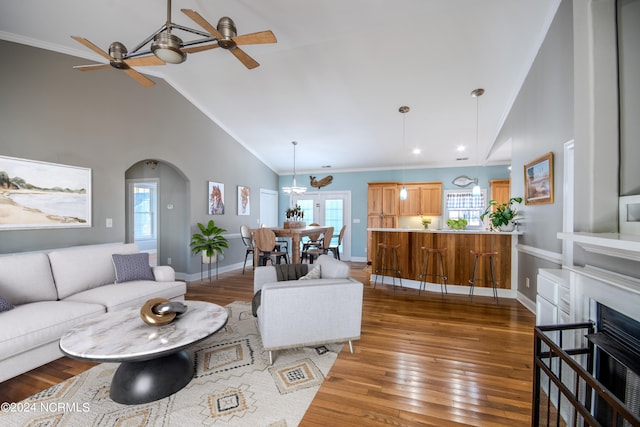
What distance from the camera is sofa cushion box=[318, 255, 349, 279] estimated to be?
2588 mm

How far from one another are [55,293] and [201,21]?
300 cm

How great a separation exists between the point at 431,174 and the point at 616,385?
21.6ft

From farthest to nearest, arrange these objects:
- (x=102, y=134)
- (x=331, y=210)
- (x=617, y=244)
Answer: (x=331, y=210) < (x=102, y=134) < (x=617, y=244)

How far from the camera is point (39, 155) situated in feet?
10.3

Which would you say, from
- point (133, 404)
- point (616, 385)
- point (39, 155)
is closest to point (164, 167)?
point (39, 155)

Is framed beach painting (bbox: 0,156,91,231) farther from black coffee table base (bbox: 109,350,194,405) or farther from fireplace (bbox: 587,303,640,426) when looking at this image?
fireplace (bbox: 587,303,640,426)

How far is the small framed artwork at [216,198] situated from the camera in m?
5.58

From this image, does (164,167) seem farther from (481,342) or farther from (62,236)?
(481,342)

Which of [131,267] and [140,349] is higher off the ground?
[131,267]

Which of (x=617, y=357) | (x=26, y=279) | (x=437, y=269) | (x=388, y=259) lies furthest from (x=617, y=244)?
(x=26, y=279)

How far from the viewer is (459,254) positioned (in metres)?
4.54

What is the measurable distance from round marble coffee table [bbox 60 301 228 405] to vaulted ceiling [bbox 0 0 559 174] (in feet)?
9.91

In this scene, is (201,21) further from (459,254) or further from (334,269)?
(459,254)

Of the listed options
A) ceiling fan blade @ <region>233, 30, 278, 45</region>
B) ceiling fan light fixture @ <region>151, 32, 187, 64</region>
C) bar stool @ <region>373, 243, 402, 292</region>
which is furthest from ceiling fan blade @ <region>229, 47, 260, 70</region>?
bar stool @ <region>373, 243, 402, 292</region>
